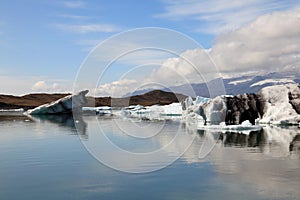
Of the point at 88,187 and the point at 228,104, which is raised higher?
the point at 228,104

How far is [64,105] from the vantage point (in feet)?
172

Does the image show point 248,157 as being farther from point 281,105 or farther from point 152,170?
point 281,105

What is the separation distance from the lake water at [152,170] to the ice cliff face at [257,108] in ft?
38.5

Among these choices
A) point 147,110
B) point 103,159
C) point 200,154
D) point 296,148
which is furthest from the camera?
point 147,110

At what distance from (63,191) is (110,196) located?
1.39 meters

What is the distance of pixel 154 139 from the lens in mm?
22406

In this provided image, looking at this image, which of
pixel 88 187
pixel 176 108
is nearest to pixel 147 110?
pixel 176 108

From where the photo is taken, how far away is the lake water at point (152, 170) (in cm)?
1033

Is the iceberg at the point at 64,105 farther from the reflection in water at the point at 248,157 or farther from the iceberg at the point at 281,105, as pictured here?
the reflection in water at the point at 248,157

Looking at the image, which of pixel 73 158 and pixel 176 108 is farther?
pixel 176 108

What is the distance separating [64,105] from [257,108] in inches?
1076

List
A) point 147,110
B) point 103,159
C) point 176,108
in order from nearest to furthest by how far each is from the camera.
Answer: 1. point 103,159
2. point 176,108
3. point 147,110

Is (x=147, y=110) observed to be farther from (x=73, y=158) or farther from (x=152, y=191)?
(x=152, y=191)

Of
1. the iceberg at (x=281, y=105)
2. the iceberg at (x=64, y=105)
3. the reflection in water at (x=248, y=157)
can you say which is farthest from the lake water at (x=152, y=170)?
the iceberg at (x=64, y=105)
